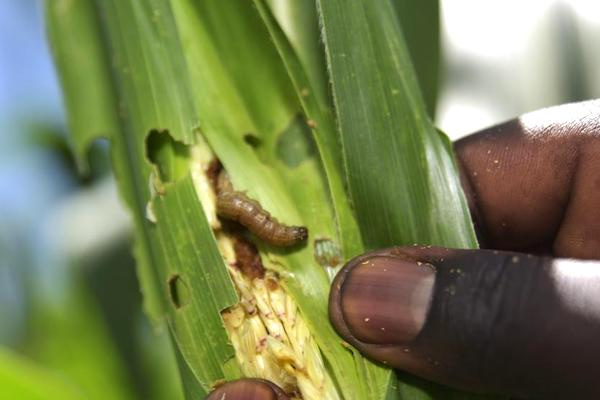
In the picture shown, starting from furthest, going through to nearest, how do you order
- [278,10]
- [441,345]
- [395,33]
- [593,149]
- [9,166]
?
[9,166] → [593,149] → [278,10] → [395,33] → [441,345]

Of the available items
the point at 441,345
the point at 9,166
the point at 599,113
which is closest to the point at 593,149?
the point at 599,113

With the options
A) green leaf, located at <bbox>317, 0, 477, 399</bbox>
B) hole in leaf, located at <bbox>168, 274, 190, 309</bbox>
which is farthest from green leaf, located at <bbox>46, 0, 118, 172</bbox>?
green leaf, located at <bbox>317, 0, 477, 399</bbox>

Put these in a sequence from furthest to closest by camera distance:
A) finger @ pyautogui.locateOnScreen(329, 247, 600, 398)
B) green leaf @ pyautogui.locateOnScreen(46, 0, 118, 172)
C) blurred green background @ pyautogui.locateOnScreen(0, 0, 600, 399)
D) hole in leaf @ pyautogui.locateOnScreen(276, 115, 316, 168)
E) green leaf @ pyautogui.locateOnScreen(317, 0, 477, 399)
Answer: blurred green background @ pyautogui.locateOnScreen(0, 0, 600, 399) → green leaf @ pyautogui.locateOnScreen(46, 0, 118, 172) → hole in leaf @ pyautogui.locateOnScreen(276, 115, 316, 168) → green leaf @ pyautogui.locateOnScreen(317, 0, 477, 399) → finger @ pyautogui.locateOnScreen(329, 247, 600, 398)

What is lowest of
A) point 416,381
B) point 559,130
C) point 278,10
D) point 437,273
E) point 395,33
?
point 416,381

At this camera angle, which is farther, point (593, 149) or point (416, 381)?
point (593, 149)

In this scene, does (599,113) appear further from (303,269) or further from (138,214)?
(138,214)

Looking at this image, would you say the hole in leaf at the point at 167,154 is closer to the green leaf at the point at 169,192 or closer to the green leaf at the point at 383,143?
the green leaf at the point at 169,192

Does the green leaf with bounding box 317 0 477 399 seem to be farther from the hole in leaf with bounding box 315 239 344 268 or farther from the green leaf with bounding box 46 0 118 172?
the green leaf with bounding box 46 0 118 172

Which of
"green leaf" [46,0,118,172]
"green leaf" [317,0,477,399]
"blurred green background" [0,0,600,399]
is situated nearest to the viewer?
"green leaf" [317,0,477,399]

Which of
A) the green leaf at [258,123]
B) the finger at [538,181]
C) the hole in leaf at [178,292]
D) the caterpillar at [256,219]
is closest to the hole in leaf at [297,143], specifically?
the green leaf at [258,123]
